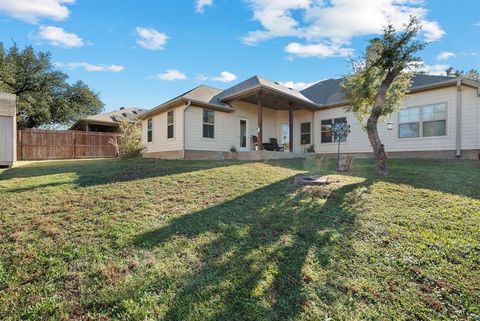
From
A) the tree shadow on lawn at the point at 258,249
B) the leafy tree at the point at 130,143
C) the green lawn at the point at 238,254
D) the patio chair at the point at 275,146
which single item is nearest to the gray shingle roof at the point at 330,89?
the patio chair at the point at 275,146

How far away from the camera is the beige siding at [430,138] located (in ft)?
38.1

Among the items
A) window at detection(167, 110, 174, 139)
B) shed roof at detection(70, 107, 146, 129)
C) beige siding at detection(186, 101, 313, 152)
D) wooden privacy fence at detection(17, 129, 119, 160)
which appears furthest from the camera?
shed roof at detection(70, 107, 146, 129)

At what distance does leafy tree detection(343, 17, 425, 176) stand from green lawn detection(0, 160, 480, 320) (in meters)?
2.35

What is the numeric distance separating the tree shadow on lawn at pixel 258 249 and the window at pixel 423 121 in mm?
9072

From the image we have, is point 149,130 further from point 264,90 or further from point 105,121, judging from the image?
point 105,121

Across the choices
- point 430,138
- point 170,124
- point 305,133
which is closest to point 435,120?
point 430,138

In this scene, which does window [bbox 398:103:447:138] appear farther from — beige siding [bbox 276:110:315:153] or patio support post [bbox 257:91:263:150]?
patio support post [bbox 257:91:263:150]

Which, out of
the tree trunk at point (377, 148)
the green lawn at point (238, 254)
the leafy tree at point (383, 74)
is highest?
the leafy tree at point (383, 74)

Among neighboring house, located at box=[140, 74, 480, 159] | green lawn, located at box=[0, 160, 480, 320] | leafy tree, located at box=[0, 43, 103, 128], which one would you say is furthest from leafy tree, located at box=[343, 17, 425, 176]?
leafy tree, located at box=[0, 43, 103, 128]

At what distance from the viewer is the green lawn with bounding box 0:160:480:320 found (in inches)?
110

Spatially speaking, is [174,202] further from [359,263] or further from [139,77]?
[139,77]

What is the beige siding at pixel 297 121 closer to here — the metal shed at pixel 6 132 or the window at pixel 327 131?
the window at pixel 327 131

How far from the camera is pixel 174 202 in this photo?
5598 mm

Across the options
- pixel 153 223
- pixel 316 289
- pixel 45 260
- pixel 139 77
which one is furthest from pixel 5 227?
pixel 139 77
